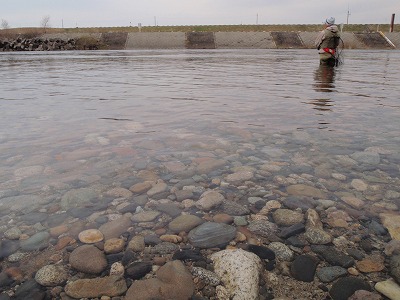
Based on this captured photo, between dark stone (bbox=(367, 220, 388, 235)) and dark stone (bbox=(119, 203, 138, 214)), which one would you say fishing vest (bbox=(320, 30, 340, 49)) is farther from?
dark stone (bbox=(119, 203, 138, 214))

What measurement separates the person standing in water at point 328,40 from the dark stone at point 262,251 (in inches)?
482

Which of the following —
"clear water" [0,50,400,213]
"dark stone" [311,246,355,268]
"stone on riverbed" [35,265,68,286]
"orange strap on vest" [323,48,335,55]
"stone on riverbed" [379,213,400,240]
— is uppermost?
"orange strap on vest" [323,48,335,55]

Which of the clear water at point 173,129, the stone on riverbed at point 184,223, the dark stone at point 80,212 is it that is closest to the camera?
the stone on riverbed at point 184,223

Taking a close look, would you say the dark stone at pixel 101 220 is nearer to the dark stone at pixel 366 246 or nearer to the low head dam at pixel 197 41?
the dark stone at pixel 366 246

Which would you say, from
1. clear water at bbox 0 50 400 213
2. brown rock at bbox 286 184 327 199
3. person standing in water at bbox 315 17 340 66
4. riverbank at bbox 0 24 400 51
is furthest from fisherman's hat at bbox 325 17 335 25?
riverbank at bbox 0 24 400 51

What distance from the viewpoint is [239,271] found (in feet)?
5.74

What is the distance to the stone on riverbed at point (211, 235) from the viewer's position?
2.05 m

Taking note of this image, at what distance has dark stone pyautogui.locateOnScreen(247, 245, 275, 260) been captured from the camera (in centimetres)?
192

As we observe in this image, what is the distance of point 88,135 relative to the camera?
4.25 metres

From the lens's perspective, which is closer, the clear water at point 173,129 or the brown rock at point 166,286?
the brown rock at point 166,286

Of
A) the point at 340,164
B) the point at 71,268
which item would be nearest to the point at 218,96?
the point at 340,164

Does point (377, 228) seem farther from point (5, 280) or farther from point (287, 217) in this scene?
point (5, 280)

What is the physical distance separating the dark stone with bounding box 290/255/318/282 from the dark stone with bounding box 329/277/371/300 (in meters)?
0.13

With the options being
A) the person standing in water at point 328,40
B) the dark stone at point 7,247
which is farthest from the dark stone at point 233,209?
the person standing in water at point 328,40
